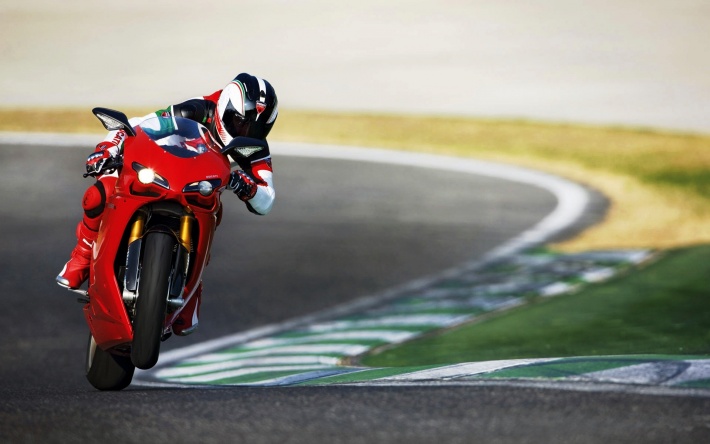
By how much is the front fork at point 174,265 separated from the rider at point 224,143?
0.36 meters

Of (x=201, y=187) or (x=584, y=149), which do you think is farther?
(x=584, y=149)

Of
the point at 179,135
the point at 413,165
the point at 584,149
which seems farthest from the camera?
the point at 584,149

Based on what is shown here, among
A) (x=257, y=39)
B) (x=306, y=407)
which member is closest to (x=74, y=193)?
(x=306, y=407)

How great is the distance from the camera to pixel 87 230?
634 centimetres

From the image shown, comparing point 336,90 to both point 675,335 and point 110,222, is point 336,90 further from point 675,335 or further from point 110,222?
point 110,222

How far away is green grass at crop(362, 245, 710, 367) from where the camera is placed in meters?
7.59

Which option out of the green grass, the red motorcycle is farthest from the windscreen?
the green grass

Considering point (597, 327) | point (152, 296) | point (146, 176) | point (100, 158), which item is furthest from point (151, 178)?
point (597, 327)

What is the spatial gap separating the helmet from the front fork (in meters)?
0.77

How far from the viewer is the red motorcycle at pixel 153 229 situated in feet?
18.7

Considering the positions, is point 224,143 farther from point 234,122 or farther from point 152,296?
point 152,296

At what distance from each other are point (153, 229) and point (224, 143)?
888 mm

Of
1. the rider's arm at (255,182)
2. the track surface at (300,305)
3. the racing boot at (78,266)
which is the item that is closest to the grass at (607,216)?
the track surface at (300,305)

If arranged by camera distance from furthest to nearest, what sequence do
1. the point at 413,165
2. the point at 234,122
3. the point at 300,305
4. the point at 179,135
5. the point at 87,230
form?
the point at 413,165 < the point at 300,305 < the point at 234,122 < the point at 87,230 < the point at 179,135
